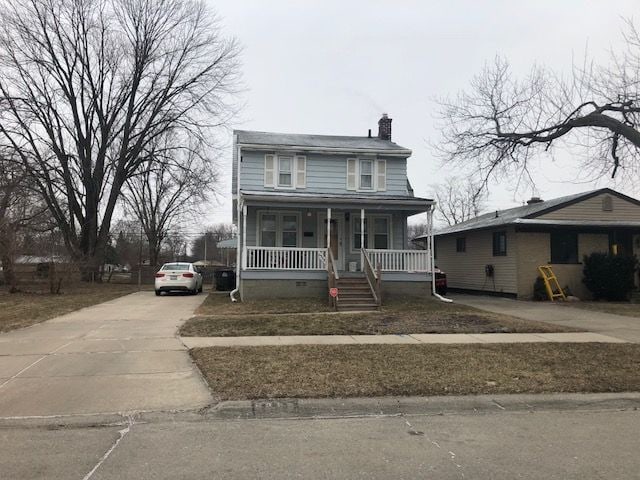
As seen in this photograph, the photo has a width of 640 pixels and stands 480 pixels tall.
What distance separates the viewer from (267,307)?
619 inches

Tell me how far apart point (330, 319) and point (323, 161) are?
1053 cm

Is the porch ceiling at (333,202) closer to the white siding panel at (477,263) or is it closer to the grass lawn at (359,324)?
the white siding panel at (477,263)

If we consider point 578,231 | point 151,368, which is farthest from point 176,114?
point 151,368

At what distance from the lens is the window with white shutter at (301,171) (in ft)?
71.3

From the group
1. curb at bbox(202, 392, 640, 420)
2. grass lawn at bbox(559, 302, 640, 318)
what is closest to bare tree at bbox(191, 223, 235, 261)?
grass lawn at bbox(559, 302, 640, 318)

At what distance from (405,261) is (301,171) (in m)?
5.97

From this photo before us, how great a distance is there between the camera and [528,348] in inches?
362

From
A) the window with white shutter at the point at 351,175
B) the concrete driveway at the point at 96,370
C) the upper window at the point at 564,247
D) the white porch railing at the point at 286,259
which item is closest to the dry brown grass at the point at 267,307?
the white porch railing at the point at 286,259

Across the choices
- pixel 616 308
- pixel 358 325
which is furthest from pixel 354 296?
pixel 616 308

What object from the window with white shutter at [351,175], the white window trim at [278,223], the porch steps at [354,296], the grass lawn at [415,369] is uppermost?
the window with white shutter at [351,175]

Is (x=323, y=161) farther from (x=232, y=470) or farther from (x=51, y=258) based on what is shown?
(x=232, y=470)

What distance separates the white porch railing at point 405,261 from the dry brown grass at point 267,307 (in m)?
3.60

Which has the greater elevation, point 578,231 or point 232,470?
point 578,231

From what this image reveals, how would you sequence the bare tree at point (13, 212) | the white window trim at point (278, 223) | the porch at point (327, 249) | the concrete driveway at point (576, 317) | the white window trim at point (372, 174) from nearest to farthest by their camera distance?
the concrete driveway at point (576, 317)
the porch at point (327, 249)
the bare tree at point (13, 212)
the white window trim at point (278, 223)
the white window trim at point (372, 174)
